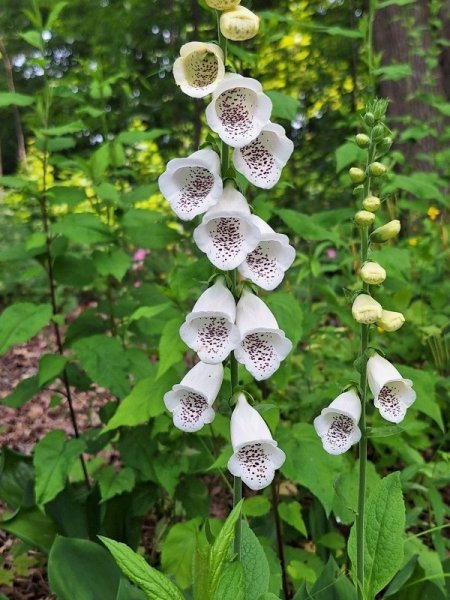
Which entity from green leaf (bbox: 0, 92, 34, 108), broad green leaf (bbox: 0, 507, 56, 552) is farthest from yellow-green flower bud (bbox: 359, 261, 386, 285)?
broad green leaf (bbox: 0, 507, 56, 552)

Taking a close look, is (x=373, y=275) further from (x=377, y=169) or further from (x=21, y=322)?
(x=21, y=322)

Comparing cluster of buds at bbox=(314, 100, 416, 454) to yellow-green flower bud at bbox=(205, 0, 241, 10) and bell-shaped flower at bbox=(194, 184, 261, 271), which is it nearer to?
bell-shaped flower at bbox=(194, 184, 261, 271)

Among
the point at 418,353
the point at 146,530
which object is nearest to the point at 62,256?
the point at 146,530

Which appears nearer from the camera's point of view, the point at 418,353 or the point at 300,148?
the point at 418,353

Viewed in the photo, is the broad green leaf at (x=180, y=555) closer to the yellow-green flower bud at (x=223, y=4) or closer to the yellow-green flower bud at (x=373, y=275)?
the yellow-green flower bud at (x=373, y=275)

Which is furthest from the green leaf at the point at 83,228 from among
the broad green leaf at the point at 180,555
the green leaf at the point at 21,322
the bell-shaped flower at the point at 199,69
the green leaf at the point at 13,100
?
the broad green leaf at the point at 180,555

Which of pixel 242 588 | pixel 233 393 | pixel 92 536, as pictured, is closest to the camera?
pixel 242 588

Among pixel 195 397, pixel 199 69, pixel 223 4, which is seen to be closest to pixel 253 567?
Answer: pixel 195 397

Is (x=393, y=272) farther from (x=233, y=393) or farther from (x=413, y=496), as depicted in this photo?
(x=233, y=393)
